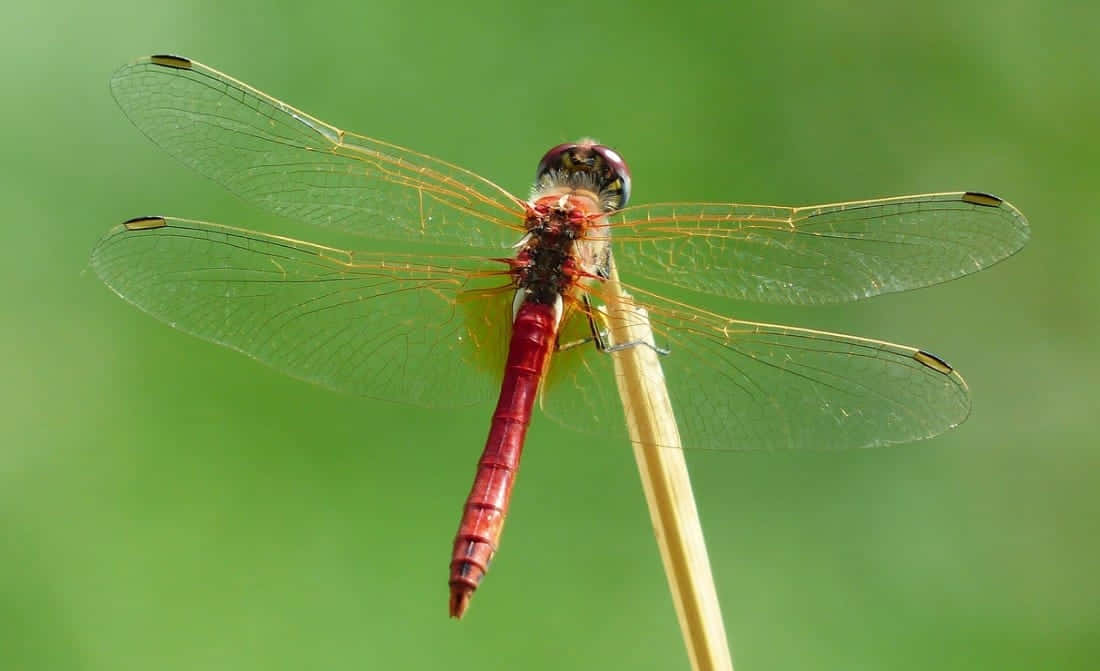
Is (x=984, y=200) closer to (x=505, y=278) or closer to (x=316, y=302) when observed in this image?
(x=505, y=278)

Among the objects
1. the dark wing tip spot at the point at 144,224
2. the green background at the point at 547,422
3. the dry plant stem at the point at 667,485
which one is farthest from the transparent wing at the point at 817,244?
the dark wing tip spot at the point at 144,224

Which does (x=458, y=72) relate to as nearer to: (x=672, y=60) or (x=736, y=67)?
(x=672, y=60)

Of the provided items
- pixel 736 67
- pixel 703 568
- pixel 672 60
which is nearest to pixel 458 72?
pixel 672 60

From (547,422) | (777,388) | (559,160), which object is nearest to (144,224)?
(559,160)

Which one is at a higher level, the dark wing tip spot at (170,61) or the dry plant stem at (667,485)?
the dark wing tip spot at (170,61)

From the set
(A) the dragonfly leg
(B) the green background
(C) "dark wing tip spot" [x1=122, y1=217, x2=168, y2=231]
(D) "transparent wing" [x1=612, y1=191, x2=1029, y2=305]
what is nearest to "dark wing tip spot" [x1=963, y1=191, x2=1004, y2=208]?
(D) "transparent wing" [x1=612, y1=191, x2=1029, y2=305]

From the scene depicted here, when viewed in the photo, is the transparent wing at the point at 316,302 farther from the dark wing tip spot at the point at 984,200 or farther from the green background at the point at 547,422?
the dark wing tip spot at the point at 984,200

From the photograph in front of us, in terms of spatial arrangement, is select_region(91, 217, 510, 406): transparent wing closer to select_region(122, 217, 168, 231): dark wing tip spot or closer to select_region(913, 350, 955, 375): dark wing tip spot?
select_region(122, 217, 168, 231): dark wing tip spot
